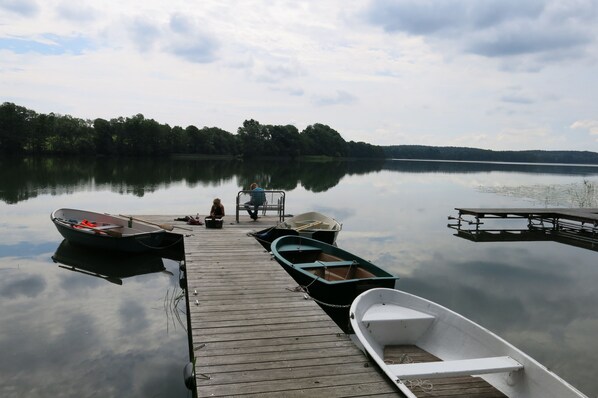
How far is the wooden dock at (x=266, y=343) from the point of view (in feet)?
15.0

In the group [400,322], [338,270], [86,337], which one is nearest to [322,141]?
[338,270]

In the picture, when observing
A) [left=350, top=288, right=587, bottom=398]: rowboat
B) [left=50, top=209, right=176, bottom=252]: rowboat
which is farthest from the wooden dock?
[left=50, top=209, right=176, bottom=252]: rowboat

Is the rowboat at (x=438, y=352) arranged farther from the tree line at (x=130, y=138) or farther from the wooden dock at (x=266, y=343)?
the tree line at (x=130, y=138)

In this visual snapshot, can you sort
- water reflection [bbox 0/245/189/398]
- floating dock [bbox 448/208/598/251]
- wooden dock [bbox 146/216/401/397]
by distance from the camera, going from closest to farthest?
wooden dock [bbox 146/216/401/397]
water reflection [bbox 0/245/189/398]
floating dock [bbox 448/208/598/251]

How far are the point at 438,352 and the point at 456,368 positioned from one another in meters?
1.23

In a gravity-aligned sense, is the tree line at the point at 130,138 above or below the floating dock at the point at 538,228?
above

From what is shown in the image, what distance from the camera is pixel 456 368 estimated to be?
4.71 metres

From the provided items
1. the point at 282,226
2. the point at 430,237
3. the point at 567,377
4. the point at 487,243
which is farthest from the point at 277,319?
the point at 487,243

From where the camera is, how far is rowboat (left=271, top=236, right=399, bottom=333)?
26.9ft

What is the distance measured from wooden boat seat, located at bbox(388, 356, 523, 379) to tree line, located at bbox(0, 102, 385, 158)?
84506 mm

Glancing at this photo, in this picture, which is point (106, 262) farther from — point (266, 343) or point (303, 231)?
point (266, 343)

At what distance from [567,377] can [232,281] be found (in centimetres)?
554

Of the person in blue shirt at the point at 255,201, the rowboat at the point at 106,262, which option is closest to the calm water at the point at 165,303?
the rowboat at the point at 106,262

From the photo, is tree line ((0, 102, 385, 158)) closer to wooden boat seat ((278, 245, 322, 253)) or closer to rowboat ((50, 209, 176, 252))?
rowboat ((50, 209, 176, 252))
